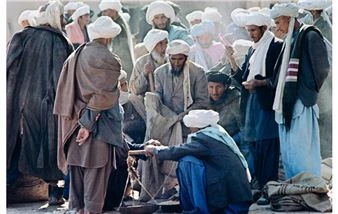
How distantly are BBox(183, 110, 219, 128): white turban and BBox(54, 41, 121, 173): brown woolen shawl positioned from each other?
2.05 ft

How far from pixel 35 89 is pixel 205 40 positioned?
5.42 ft

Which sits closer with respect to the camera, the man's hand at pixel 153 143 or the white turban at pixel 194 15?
the man's hand at pixel 153 143

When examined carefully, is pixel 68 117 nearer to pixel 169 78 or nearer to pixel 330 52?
pixel 169 78

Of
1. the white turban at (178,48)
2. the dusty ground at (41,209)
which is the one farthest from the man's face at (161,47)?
the dusty ground at (41,209)

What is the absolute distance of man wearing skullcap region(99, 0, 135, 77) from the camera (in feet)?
40.7

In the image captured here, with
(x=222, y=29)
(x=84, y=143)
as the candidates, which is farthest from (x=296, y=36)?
(x=84, y=143)

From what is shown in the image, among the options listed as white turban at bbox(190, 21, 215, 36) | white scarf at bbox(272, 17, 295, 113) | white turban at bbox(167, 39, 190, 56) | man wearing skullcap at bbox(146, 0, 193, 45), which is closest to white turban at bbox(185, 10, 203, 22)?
white turban at bbox(190, 21, 215, 36)

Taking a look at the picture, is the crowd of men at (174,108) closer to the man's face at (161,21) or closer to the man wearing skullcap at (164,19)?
the man wearing skullcap at (164,19)

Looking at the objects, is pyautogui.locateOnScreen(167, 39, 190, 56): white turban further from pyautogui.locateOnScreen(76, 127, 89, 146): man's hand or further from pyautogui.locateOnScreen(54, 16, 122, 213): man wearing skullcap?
pyautogui.locateOnScreen(76, 127, 89, 146): man's hand

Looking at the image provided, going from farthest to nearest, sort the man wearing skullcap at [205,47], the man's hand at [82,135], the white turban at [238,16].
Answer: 1. the man wearing skullcap at [205,47]
2. the white turban at [238,16]
3. the man's hand at [82,135]

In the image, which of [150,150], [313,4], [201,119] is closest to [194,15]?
[313,4]

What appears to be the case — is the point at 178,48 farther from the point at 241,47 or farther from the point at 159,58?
the point at 241,47

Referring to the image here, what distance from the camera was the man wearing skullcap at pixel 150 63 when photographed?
471 inches

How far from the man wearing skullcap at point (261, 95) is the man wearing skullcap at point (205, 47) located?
446 millimetres
